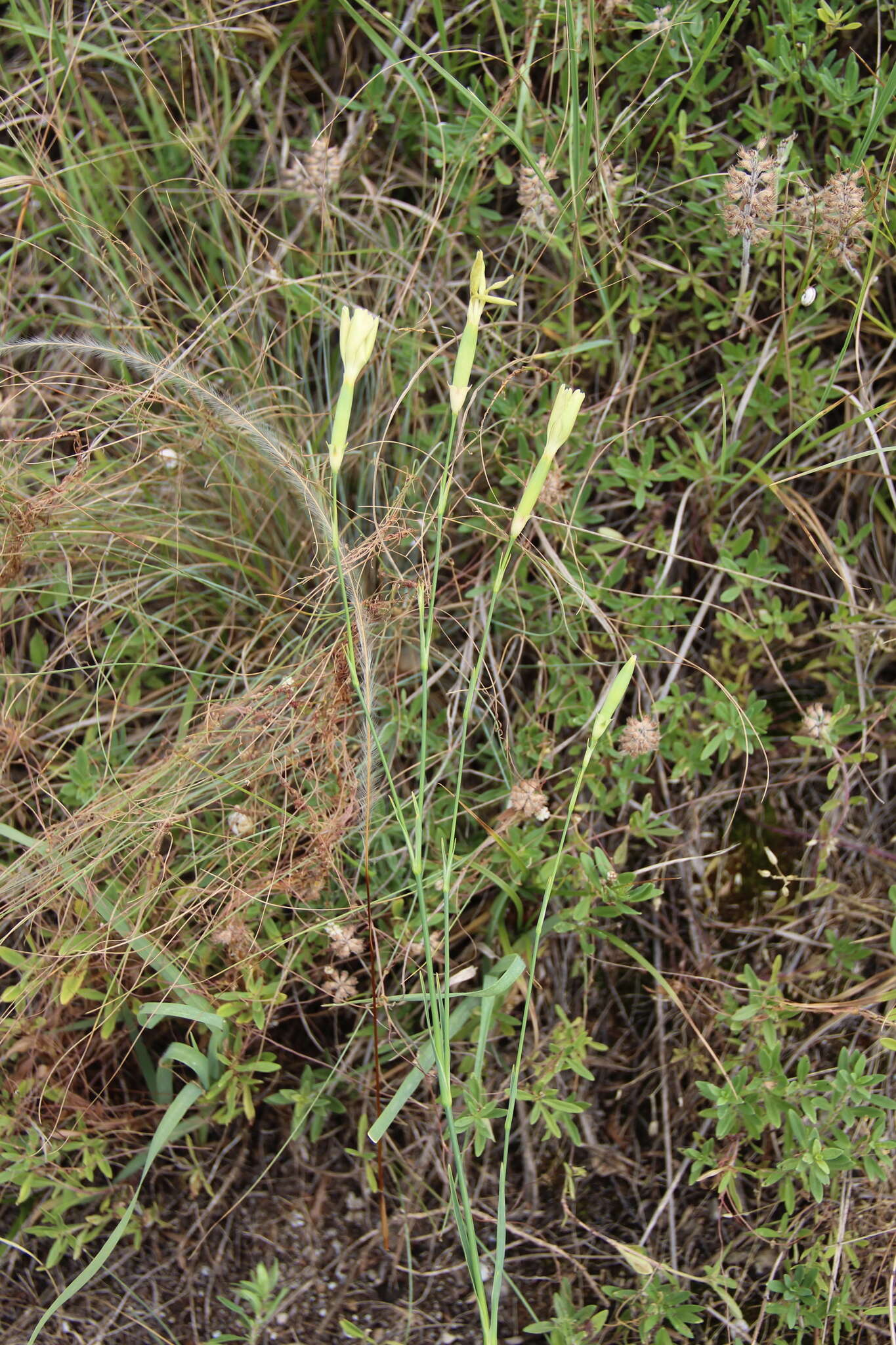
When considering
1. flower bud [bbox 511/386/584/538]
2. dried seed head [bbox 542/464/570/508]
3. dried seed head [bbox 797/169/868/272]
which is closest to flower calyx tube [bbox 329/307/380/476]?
flower bud [bbox 511/386/584/538]

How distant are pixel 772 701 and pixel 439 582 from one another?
57cm

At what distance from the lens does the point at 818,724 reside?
154 cm

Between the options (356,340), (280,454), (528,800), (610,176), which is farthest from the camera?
(610,176)

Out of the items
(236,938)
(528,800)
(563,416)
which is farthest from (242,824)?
(563,416)

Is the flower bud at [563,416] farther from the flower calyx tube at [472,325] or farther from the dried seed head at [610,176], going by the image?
the dried seed head at [610,176]

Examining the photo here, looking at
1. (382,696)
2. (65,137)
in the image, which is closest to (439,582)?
(382,696)

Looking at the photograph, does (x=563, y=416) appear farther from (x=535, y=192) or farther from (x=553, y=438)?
(x=535, y=192)

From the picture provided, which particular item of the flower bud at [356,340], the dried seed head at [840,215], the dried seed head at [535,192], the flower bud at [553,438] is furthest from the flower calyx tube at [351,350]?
the dried seed head at [840,215]

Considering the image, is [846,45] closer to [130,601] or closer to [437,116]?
[437,116]

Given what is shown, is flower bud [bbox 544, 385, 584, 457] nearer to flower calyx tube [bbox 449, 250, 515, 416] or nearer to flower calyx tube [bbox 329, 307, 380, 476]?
flower calyx tube [bbox 449, 250, 515, 416]

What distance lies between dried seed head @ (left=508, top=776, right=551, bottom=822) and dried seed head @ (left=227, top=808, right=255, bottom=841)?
14.5 inches

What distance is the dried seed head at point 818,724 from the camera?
1.54 metres

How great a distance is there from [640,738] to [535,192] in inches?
32.1

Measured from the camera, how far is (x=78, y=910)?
5.00 feet
